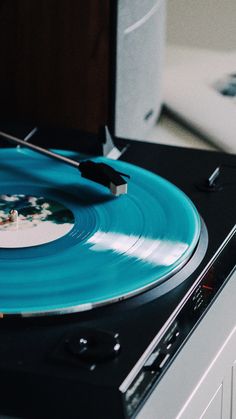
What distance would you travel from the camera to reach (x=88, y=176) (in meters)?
0.86

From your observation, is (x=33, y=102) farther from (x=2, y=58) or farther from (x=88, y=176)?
(x=88, y=176)

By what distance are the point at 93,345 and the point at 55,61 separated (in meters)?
0.53

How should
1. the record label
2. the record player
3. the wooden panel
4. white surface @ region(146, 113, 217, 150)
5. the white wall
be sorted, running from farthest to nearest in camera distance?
the white wall, white surface @ region(146, 113, 217, 150), the wooden panel, the record label, the record player

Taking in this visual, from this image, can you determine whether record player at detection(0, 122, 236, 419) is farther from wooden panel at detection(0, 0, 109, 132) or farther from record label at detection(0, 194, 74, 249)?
wooden panel at detection(0, 0, 109, 132)

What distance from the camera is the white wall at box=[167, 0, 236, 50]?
161cm

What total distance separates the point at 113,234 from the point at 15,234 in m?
0.08

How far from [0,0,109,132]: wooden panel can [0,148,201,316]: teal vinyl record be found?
179mm

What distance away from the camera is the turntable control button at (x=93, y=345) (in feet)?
2.11

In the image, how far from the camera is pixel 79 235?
31.2 inches

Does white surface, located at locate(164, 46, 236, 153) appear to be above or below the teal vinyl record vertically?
below

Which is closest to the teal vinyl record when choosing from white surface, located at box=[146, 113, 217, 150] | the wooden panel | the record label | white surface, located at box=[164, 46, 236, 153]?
the record label

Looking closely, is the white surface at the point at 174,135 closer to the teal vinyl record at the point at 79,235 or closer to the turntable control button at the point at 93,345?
the teal vinyl record at the point at 79,235

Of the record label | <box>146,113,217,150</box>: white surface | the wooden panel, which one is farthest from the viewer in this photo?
<box>146,113,217,150</box>: white surface

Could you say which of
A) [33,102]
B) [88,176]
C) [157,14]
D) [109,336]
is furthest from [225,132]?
[109,336]
